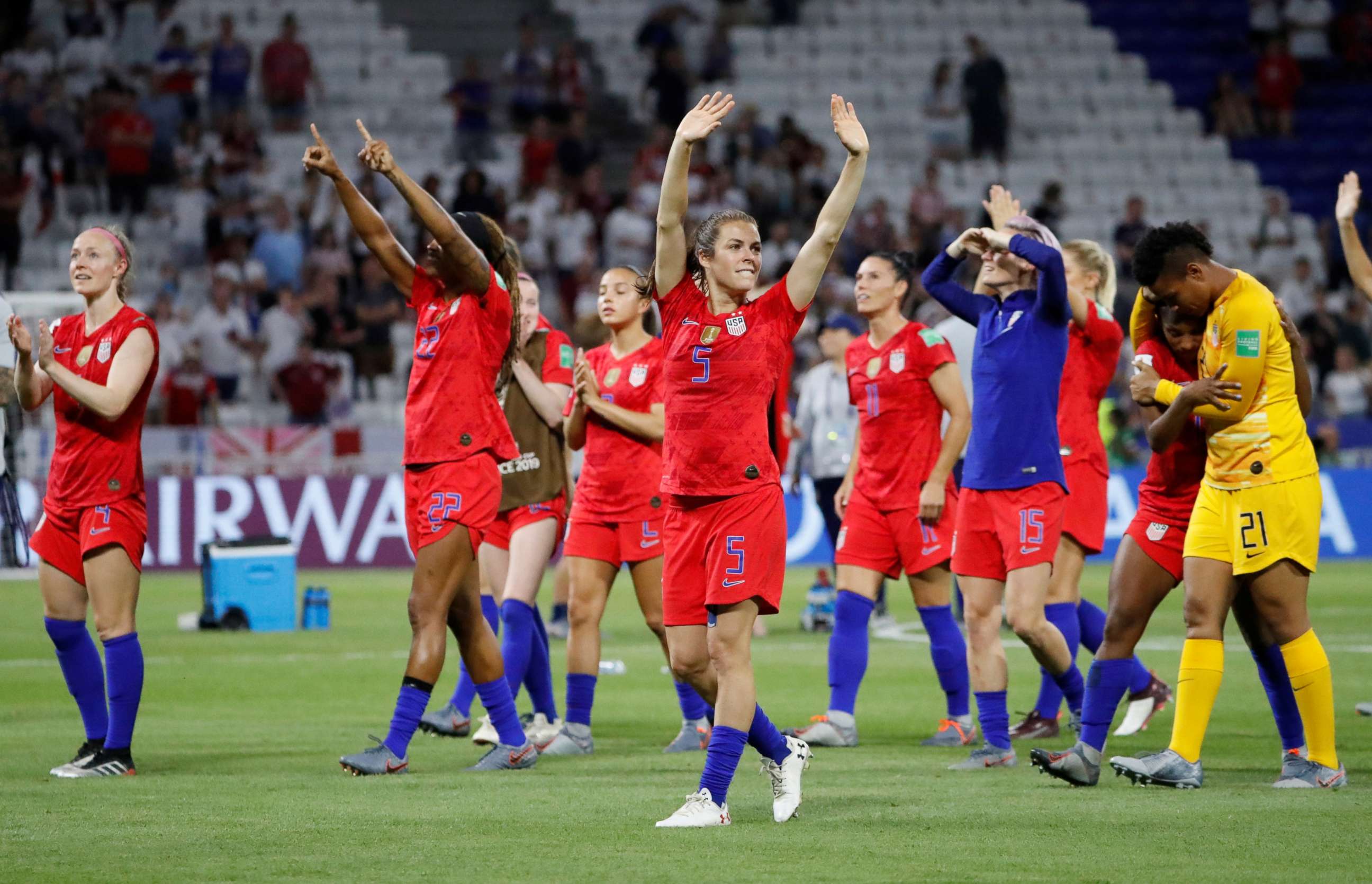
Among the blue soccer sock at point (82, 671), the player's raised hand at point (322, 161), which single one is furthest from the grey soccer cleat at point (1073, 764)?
the blue soccer sock at point (82, 671)

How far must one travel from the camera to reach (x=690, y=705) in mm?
9164

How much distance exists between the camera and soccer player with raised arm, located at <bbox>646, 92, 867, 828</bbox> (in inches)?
261

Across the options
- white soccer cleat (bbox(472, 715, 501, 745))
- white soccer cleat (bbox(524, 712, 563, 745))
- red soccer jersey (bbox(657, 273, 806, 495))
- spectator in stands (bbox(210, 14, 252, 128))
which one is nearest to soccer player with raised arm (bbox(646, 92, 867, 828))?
red soccer jersey (bbox(657, 273, 806, 495))

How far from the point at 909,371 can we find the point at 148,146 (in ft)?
59.0

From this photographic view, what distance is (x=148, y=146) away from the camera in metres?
24.9

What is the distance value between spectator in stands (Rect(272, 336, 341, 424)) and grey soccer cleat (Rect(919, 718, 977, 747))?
1382cm

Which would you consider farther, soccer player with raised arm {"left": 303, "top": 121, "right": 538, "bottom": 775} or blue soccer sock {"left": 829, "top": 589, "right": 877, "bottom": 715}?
blue soccer sock {"left": 829, "top": 589, "right": 877, "bottom": 715}

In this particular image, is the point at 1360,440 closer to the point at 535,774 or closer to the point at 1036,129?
the point at 1036,129

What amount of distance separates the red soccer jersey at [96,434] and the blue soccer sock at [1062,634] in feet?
15.1

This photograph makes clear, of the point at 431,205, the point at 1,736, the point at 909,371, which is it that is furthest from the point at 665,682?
the point at 431,205

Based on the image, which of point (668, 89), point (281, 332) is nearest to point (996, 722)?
point (281, 332)

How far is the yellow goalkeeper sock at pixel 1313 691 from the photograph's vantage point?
24.1ft

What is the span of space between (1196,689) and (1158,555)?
Result: 60 centimetres

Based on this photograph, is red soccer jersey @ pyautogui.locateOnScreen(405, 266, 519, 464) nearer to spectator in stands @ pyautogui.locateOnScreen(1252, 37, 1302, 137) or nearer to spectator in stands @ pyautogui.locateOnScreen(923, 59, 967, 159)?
spectator in stands @ pyautogui.locateOnScreen(923, 59, 967, 159)
